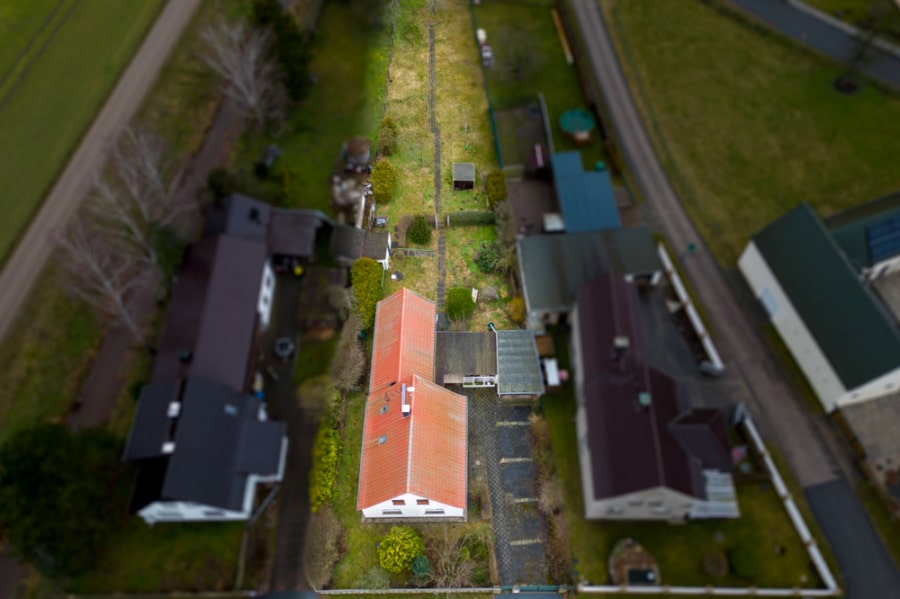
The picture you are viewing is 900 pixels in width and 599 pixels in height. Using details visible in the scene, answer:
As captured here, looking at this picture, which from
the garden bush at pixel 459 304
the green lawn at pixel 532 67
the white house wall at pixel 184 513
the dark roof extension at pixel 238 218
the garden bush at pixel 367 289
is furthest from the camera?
the green lawn at pixel 532 67

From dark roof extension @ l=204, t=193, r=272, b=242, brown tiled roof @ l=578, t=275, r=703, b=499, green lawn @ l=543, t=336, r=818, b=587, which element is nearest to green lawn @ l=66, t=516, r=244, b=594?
dark roof extension @ l=204, t=193, r=272, b=242

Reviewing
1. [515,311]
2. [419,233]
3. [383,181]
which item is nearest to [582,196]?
[515,311]

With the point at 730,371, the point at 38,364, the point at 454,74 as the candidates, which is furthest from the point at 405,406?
the point at 38,364

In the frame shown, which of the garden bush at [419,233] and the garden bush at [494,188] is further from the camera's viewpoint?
the garden bush at [494,188]

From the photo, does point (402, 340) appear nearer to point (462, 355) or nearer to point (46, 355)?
point (462, 355)

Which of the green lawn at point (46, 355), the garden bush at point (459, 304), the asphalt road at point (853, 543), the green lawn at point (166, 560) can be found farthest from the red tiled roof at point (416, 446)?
the green lawn at point (46, 355)

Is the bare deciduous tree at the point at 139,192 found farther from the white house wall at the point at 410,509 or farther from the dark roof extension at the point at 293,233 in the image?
the white house wall at the point at 410,509

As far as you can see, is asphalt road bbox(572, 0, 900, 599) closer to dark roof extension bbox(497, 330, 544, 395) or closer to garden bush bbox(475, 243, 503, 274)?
dark roof extension bbox(497, 330, 544, 395)

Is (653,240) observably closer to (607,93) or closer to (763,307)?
(763,307)
